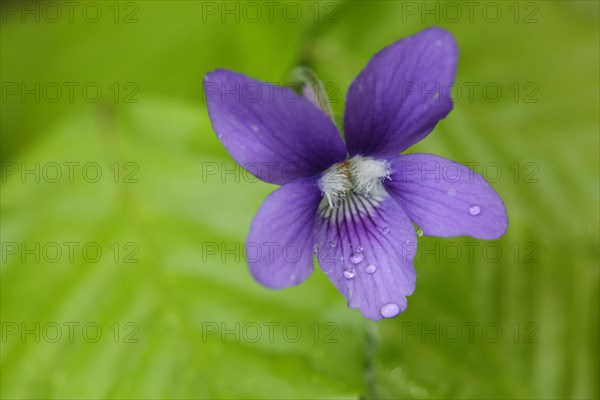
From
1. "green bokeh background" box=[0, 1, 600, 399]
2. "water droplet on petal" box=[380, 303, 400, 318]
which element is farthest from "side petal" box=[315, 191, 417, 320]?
"green bokeh background" box=[0, 1, 600, 399]

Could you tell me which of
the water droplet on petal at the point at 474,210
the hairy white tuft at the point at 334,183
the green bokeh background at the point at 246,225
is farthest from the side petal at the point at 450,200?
the green bokeh background at the point at 246,225

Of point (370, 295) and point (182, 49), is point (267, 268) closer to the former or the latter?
point (370, 295)

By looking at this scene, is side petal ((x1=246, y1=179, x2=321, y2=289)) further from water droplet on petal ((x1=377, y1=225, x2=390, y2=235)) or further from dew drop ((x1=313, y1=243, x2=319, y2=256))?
water droplet on petal ((x1=377, y1=225, x2=390, y2=235))

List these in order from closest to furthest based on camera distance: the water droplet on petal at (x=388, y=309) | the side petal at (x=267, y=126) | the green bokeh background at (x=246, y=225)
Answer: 1. the side petal at (x=267, y=126)
2. the water droplet on petal at (x=388, y=309)
3. the green bokeh background at (x=246, y=225)

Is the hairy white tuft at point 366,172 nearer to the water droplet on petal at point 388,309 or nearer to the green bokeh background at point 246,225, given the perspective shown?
the water droplet on petal at point 388,309

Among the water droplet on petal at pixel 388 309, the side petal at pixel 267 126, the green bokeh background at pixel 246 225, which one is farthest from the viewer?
the green bokeh background at pixel 246 225

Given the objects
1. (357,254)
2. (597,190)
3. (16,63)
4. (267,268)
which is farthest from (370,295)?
(16,63)

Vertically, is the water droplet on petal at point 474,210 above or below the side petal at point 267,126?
below
